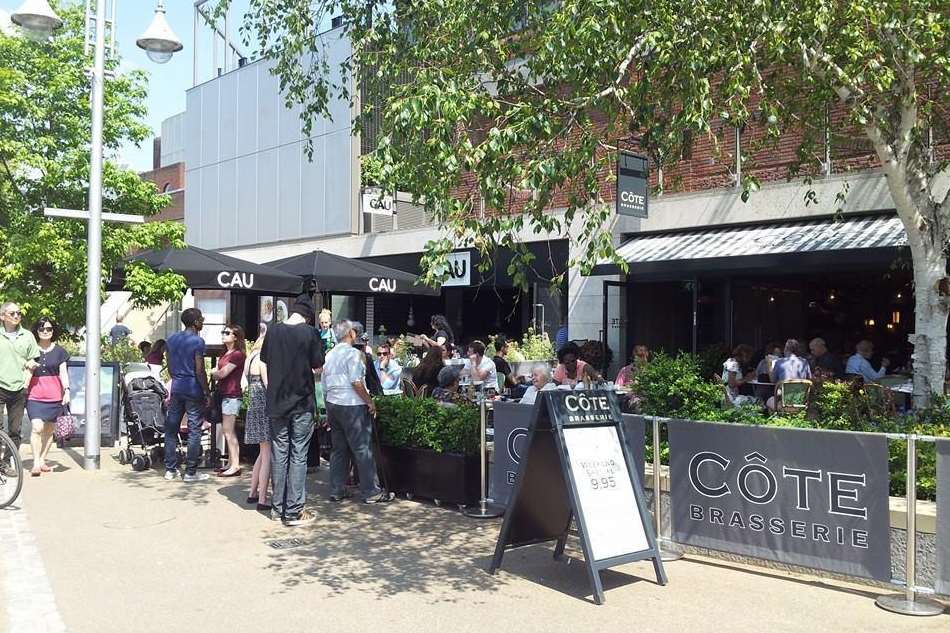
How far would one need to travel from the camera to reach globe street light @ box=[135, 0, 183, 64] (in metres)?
10.8

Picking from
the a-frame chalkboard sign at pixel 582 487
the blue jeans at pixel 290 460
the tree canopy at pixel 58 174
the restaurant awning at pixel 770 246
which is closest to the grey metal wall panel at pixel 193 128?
the tree canopy at pixel 58 174

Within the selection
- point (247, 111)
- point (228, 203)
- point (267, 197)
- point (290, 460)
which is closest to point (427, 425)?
point (290, 460)

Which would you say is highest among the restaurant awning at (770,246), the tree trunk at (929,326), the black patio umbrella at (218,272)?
the restaurant awning at (770,246)

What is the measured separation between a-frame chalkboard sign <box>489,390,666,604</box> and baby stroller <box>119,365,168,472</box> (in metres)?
5.79

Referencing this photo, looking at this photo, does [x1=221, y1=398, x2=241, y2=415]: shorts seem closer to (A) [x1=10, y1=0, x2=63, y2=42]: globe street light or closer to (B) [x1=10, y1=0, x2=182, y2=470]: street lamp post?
(B) [x1=10, y1=0, x2=182, y2=470]: street lamp post

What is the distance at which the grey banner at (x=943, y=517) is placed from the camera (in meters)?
5.24

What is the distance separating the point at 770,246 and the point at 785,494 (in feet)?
28.1

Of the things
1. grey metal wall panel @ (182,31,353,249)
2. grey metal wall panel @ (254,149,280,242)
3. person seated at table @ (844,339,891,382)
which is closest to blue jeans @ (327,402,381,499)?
person seated at table @ (844,339,891,382)

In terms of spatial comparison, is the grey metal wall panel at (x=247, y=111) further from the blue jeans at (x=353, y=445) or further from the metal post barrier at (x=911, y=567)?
the metal post barrier at (x=911, y=567)

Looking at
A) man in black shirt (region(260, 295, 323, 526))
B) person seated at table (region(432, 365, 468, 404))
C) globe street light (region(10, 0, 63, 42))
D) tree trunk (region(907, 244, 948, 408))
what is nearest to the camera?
man in black shirt (region(260, 295, 323, 526))

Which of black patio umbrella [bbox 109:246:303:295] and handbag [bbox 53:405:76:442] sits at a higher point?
black patio umbrella [bbox 109:246:303:295]

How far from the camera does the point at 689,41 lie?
743cm

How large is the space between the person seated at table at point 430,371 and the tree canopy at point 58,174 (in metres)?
5.70

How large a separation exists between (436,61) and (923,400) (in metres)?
5.63
